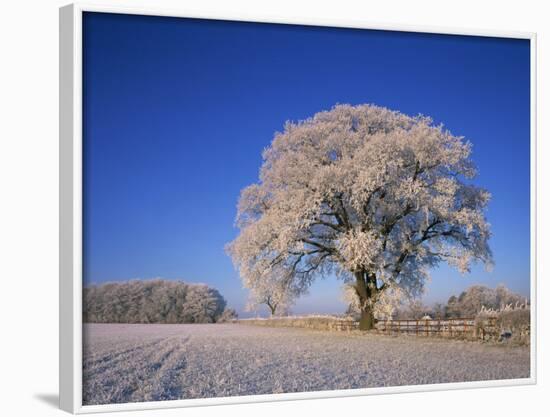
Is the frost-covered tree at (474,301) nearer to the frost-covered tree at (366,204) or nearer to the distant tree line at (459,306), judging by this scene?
the distant tree line at (459,306)

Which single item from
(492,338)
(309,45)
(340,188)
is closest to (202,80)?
(309,45)

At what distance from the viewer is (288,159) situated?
39.2 ft

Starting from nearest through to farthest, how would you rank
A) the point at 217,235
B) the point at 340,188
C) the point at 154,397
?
1. the point at 154,397
2. the point at 217,235
3. the point at 340,188

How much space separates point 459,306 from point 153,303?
3898mm

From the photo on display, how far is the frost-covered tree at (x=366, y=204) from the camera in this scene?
12.0 m

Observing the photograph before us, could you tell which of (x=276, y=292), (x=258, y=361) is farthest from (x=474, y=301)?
(x=258, y=361)

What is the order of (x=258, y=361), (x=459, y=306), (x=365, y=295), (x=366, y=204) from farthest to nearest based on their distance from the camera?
1. (x=459, y=306)
2. (x=366, y=204)
3. (x=365, y=295)
4. (x=258, y=361)

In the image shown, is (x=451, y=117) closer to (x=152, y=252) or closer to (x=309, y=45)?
(x=309, y=45)

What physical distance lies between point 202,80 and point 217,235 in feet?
5.66

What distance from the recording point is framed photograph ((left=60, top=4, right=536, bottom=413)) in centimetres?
1057

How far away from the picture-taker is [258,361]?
37.7ft

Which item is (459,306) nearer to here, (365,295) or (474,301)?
(474,301)

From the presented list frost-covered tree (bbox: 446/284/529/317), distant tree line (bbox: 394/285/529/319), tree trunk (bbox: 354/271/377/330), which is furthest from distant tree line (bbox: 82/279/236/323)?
frost-covered tree (bbox: 446/284/529/317)

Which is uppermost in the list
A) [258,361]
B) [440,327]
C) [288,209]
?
[288,209]
